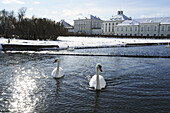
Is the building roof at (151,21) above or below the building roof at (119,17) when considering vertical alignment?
below

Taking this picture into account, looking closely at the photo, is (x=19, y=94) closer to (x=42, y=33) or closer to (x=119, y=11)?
(x=42, y=33)

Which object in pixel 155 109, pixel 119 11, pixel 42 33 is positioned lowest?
pixel 155 109

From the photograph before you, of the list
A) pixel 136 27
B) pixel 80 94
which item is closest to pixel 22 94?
pixel 80 94

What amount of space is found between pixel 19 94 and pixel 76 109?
284 centimetres

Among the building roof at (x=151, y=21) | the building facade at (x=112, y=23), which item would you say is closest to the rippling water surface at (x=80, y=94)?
the building roof at (x=151, y=21)

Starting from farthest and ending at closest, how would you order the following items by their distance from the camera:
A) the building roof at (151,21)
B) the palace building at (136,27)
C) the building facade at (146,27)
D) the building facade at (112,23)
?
1. the building facade at (112,23)
2. the palace building at (136,27)
3. the building roof at (151,21)
4. the building facade at (146,27)

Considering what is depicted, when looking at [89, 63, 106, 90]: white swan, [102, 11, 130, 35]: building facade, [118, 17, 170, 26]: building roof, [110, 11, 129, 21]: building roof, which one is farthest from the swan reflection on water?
[110, 11, 129, 21]: building roof

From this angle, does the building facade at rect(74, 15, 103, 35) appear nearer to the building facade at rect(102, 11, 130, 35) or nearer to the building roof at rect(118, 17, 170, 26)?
the building facade at rect(102, 11, 130, 35)

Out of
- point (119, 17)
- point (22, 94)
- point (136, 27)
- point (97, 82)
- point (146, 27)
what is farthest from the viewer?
point (119, 17)

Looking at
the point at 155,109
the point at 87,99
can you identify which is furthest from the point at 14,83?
the point at 155,109

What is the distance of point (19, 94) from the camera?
7.73 meters

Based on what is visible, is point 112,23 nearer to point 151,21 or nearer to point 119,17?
point 119,17

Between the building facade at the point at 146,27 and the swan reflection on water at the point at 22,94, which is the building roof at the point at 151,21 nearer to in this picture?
the building facade at the point at 146,27

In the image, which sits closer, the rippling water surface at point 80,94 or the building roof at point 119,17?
the rippling water surface at point 80,94
